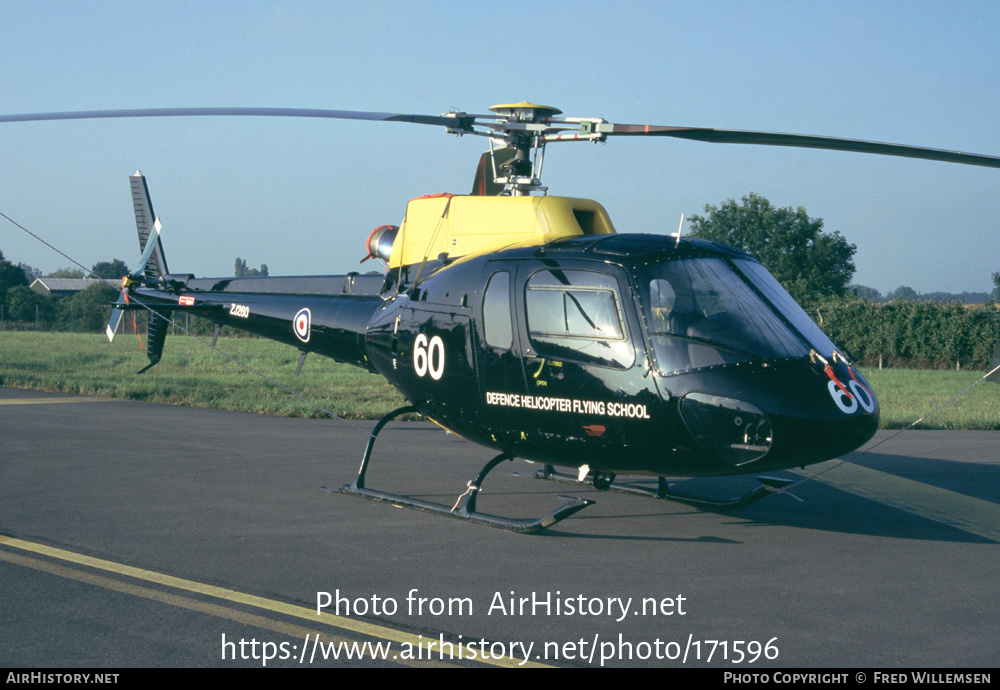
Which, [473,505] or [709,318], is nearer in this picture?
[709,318]

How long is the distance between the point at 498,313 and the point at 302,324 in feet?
13.4

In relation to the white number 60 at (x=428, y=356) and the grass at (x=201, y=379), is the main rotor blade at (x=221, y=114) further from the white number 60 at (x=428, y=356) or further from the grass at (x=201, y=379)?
the grass at (x=201, y=379)

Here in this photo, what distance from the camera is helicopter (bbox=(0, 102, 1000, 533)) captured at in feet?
21.0

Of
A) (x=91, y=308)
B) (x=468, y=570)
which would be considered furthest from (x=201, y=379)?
(x=91, y=308)

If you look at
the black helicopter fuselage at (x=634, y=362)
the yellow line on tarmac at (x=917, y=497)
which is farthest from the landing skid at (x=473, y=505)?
the yellow line on tarmac at (x=917, y=497)

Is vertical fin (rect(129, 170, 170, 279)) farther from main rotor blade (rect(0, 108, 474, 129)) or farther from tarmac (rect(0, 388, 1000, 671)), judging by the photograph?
main rotor blade (rect(0, 108, 474, 129))

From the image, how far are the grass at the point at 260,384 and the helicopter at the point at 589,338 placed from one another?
7740 millimetres

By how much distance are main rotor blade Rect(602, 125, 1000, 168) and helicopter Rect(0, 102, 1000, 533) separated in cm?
2

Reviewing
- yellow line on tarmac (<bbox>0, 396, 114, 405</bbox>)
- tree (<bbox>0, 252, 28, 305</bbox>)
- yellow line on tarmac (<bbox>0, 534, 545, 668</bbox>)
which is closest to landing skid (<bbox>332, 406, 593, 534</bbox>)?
yellow line on tarmac (<bbox>0, 534, 545, 668</bbox>)

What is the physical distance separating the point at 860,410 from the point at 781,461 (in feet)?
2.41

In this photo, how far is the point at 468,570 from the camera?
6223 mm

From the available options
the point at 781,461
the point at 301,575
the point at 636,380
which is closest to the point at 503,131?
the point at 636,380

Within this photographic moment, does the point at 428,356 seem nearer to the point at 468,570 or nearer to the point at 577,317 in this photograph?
the point at 577,317

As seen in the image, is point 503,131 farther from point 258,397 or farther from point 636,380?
point 258,397
